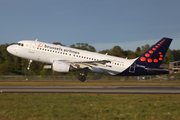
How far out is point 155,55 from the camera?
3362 centimetres

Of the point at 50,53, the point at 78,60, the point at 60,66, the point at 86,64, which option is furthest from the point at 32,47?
the point at 86,64

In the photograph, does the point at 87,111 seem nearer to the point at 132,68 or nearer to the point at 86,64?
the point at 86,64

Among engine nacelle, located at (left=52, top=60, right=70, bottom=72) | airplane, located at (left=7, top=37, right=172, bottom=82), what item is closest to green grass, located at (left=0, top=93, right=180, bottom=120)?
engine nacelle, located at (left=52, top=60, right=70, bottom=72)

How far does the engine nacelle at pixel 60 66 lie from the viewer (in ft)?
96.5

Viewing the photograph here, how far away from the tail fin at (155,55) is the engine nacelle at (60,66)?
455 inches

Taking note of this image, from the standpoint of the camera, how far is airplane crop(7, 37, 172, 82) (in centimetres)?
3018

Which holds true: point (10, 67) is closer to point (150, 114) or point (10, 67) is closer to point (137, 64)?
point (137, 64)

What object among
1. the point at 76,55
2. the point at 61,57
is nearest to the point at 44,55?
the point at 61,57

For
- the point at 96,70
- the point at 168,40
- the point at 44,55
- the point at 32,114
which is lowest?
the point at 32,114

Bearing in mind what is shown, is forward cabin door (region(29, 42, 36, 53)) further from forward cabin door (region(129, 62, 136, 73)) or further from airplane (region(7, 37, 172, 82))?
forward cabin door (region(129, 62, 136, 73))

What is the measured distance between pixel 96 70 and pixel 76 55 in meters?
4.03

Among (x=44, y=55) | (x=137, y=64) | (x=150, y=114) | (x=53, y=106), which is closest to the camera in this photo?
(x=150, y=114)

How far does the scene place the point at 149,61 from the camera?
1313 inches

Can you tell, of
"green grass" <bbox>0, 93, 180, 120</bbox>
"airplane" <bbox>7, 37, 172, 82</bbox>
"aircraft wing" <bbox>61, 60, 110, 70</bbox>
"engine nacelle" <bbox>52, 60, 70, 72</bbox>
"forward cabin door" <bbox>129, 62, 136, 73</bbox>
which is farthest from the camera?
"forward cabin door" <bbox>129, 62, 136, 73</bbox>
